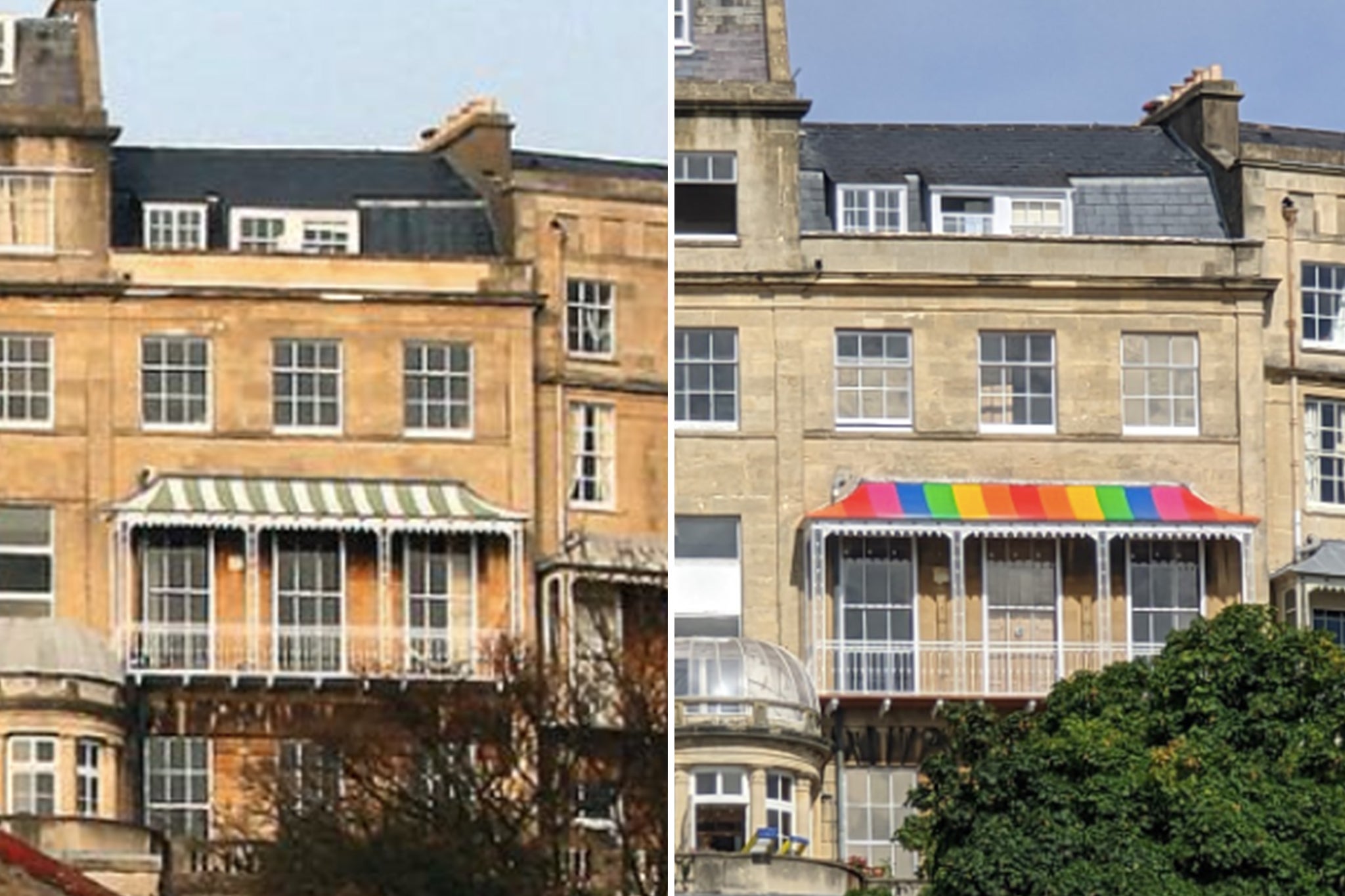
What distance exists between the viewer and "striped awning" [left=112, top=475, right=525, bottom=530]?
2503 cm

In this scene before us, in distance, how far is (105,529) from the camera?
985 inches

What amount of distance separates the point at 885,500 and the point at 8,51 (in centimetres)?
1273

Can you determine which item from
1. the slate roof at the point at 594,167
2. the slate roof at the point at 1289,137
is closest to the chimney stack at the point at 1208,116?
the slate roof at the point at 1289,137

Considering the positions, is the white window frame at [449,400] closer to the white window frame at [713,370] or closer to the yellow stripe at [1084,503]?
the white window frame at [713,370]

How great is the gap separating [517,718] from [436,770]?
0.47 m

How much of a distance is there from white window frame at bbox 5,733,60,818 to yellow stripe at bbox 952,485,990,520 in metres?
13.0

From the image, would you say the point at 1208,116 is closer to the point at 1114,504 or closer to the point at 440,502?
the point at 1114,504

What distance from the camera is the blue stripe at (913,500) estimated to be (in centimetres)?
3711

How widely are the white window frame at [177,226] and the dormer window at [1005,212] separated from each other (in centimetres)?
1411

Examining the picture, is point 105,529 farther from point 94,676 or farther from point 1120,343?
point 1120,343

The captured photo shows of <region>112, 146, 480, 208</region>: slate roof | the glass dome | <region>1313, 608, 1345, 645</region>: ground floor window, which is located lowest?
the glass dome

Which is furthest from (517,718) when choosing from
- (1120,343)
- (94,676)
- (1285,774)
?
(1120,343)

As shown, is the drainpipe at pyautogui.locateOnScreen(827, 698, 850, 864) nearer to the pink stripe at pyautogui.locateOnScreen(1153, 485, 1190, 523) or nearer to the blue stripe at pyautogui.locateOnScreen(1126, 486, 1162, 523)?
the blue stripe at pyautogui.locateOnScreen(1126, 486, 1162, 523)

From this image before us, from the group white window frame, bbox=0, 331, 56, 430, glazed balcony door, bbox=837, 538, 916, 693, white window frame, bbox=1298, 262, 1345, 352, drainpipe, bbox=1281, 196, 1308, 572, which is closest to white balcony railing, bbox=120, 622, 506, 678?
white window frame, bbox=0, 331, 56, 430
